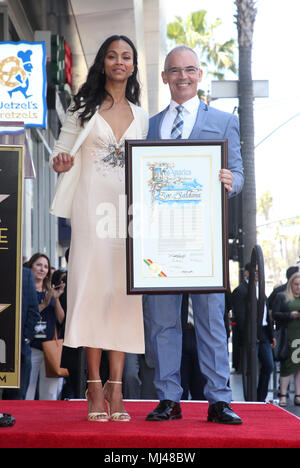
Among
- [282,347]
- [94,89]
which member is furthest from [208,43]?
[94,89]

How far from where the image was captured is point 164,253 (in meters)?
4.66

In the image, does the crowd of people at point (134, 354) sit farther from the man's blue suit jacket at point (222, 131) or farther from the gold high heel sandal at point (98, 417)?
the man's blue suit jacket at point (222, 131)

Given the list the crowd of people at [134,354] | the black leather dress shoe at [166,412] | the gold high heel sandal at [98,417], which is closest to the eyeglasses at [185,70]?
the crowd of people at [134,354]

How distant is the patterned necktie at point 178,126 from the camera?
4.95 meters

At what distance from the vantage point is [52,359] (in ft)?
29.3

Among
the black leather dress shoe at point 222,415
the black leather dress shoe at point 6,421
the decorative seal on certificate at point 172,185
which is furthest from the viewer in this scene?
the decorative seal on certificate at point 172,185

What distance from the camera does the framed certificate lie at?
15.2 feet

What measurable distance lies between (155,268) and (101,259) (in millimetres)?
406

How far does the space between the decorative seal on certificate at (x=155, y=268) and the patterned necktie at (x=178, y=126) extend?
0.82m

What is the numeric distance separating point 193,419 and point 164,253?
1003 millimetres

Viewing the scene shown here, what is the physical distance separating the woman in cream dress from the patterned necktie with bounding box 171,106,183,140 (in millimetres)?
224

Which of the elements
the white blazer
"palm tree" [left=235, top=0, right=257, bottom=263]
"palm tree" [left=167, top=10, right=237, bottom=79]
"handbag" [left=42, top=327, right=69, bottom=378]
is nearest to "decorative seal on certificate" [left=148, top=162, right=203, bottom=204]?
the white blazer

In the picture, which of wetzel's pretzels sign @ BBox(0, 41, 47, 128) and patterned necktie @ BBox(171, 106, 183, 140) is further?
wetzel's pretzels sign @ BBox(0, 41, 47, 128)

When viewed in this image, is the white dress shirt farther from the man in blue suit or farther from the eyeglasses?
the eyeglasses
